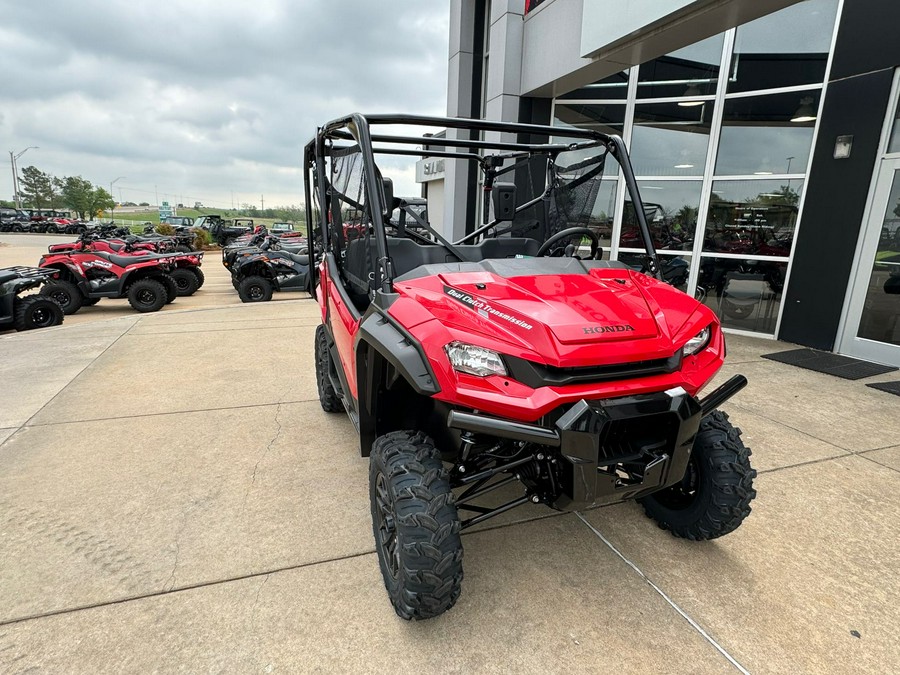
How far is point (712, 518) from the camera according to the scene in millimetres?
2135

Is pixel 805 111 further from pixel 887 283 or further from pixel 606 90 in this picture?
pixel 606 90

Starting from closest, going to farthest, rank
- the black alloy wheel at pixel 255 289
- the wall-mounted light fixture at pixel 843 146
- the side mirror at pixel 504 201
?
1. the side mirror at pixel 504 201
2. the wall-mounted light fixture at pixel 843 146
3. the black alloy wheel at pixel 255 289

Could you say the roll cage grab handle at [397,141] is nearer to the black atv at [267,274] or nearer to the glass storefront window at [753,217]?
the glass storefront window at [753,217]

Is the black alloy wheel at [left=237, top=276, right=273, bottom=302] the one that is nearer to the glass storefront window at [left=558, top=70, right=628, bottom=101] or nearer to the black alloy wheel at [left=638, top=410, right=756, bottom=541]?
the glass storefront window at [left=558, top=70, right=628, bottom=101]

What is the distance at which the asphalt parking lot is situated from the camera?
1.75 metres

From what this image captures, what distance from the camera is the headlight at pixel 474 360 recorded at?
166 centimetres

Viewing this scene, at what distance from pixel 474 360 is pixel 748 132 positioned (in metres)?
6.67

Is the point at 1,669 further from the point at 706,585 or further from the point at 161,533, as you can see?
the point at 706,585

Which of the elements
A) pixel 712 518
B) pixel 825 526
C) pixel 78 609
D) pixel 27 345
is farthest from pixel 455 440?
pixel 27 345

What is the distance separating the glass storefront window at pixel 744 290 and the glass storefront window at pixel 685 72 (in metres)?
2.35

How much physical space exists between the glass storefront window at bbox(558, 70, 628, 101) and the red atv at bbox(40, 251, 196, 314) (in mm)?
7680

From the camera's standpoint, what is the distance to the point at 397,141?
3115 mm

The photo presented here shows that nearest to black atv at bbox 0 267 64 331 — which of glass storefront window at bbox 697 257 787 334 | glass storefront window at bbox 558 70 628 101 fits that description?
glass storefront window at bbox 558 70 628 101

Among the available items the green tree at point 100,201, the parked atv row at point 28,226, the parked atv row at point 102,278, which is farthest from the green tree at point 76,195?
the parked atv row at point 102,278
